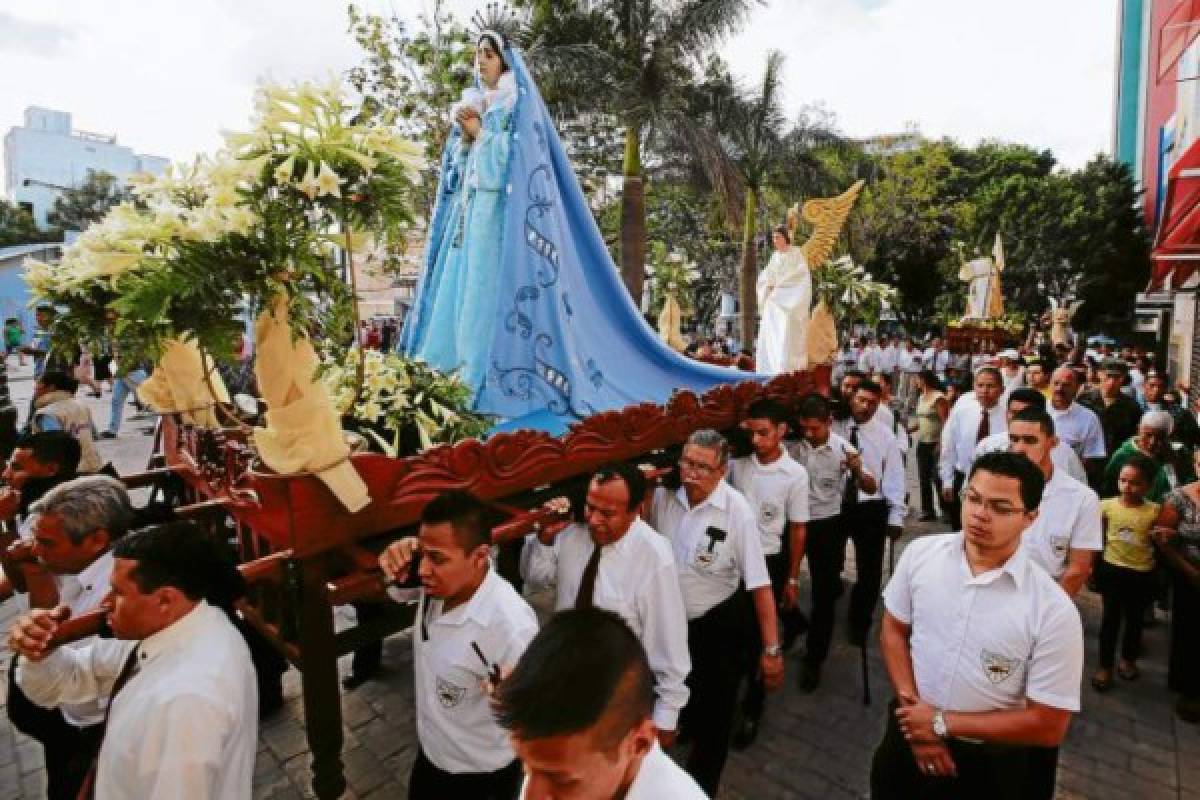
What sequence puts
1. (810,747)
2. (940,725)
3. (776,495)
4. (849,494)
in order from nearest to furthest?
(940,725) → (810,747) → (776,495) → (849,494)

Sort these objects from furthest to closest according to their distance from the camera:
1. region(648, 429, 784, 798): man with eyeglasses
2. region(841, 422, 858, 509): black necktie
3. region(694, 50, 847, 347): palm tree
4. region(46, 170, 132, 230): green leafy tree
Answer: region(46, 170, 132, 230): green leafy tree → region(694, 50, 847, 347): palm tree → region(841, 422, 858, 509): black necktie → region(648, 429, 784, 798): man with eyeglasses

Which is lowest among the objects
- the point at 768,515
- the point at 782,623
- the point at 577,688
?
the point at 782,623

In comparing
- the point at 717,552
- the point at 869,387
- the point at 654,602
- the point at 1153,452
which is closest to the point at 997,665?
the point at 654,602

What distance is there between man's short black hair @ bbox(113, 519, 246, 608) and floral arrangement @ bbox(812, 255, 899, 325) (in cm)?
590

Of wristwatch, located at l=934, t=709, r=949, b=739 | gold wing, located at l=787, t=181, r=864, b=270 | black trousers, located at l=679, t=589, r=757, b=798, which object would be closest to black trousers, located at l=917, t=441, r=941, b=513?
gold wing, located at l=787, t=181, r=864, b=270

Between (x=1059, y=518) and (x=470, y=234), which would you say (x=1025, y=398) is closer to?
(x=1059, y=518)

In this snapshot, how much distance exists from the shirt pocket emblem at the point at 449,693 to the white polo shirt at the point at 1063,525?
8.51ft

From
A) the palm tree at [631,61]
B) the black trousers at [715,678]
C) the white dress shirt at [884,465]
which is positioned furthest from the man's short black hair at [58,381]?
the palm tree at [631,61]

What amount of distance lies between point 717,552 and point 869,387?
247cm

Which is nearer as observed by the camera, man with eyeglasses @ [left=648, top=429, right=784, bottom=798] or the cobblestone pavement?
man with eyeglasses @ [left=648, top=429, right=784, bottom=798]

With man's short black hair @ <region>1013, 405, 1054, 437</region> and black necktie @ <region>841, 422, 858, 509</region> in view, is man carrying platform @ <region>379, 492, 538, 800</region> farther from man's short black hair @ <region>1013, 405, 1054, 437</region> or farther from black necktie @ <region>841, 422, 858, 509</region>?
black necktie @ <region>841, 422, 858, 509</region>

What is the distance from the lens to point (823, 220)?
6.38 m

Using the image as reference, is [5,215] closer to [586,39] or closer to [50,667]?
[586,39]

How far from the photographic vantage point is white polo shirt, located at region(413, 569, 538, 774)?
2.20 metres
